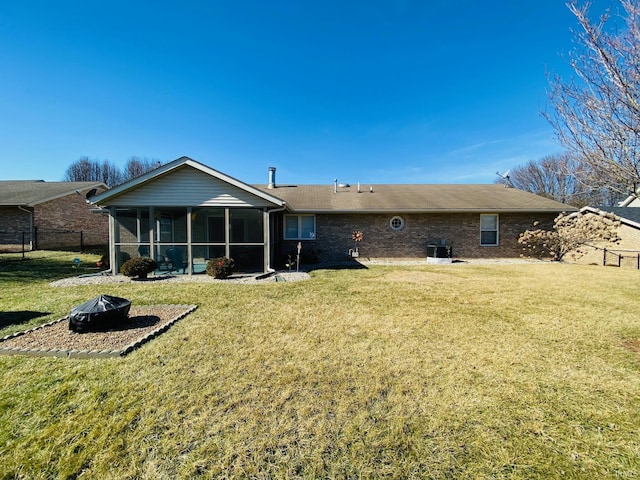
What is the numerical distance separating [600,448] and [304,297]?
548 centimetres

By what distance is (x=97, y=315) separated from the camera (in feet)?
14.9

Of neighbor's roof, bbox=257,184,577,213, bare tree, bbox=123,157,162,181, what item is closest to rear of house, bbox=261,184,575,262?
neighbor's roof, bbox=257,184,577,213

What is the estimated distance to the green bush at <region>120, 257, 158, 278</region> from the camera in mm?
8977

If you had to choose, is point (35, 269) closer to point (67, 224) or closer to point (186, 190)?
point (186, 190)

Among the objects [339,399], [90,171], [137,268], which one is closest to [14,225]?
[137,268]

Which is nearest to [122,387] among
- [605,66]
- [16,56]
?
[605,66]

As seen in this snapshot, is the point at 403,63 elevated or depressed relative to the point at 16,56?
elevated

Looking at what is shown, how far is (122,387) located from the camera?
9.95 feet

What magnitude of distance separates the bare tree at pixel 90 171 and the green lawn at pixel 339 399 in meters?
50.0

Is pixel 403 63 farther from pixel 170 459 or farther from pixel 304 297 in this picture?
pixel 170 459

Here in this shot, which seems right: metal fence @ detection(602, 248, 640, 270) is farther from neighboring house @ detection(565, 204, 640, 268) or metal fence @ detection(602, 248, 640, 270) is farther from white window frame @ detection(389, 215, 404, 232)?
white window frame @ detection(389, 215, 404, 232)

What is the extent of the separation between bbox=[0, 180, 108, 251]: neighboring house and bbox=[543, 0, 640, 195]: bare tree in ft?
62.8

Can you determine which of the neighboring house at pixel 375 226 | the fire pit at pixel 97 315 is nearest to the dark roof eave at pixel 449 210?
the neighboring house at pixel 375 226

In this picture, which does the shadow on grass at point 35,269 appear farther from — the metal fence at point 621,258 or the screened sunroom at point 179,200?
the metal fence at point 621,258
